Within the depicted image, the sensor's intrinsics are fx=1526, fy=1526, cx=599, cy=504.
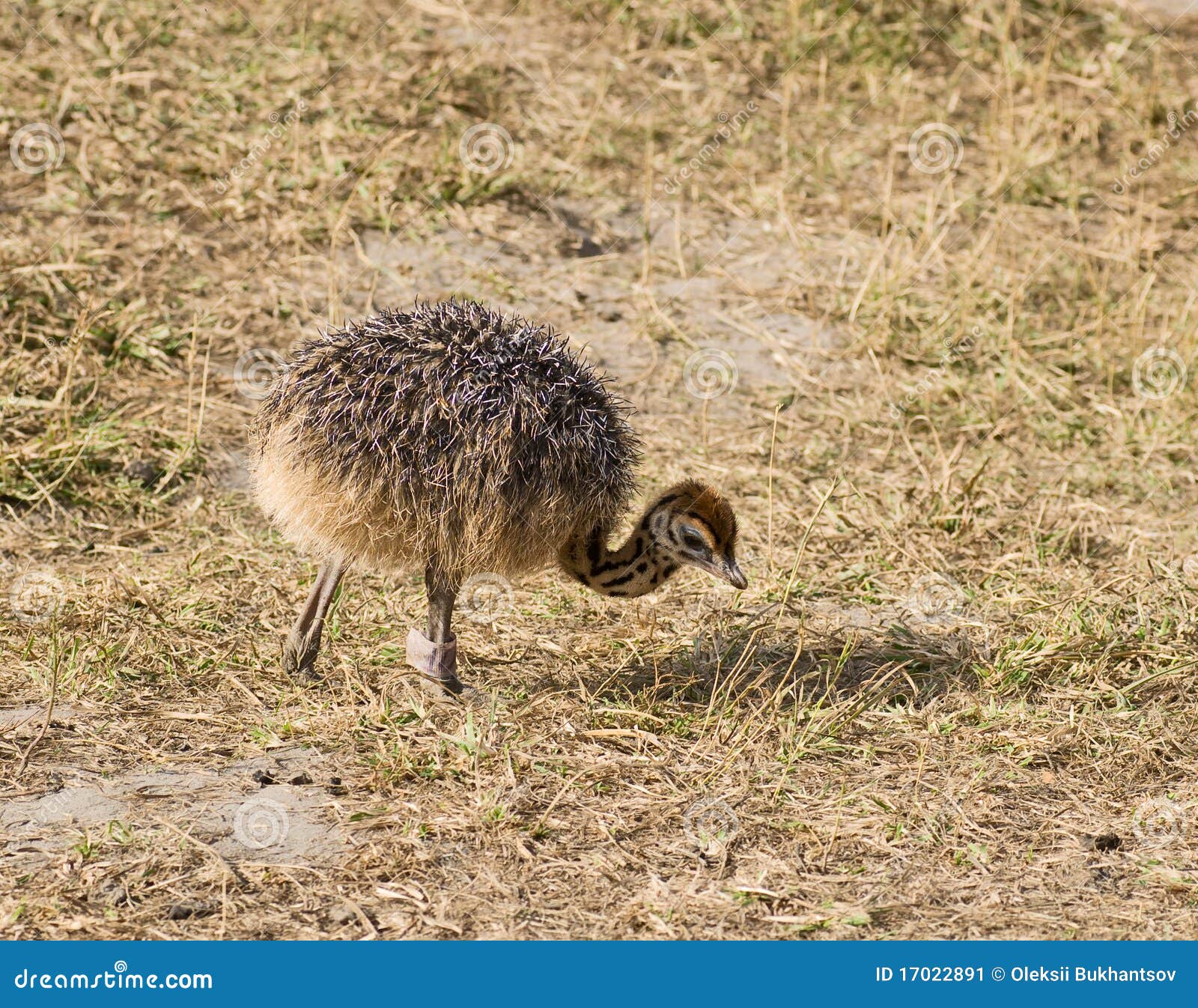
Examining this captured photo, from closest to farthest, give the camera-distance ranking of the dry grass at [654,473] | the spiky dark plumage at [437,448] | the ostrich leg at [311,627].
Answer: the dry grass at [654,473] → the spiky dark plumage at [437,448] → the ostrich leg at [311,627]

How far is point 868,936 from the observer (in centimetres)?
448

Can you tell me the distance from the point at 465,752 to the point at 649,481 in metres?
2.64

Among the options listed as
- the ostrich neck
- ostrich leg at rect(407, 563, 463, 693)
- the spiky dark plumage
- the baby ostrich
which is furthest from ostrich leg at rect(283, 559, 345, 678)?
the ostrich neck

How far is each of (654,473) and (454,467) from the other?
2.69 m

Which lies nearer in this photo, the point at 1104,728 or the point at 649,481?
the point at 1104,728

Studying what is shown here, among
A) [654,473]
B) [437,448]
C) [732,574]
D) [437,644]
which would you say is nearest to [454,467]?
[437,448]

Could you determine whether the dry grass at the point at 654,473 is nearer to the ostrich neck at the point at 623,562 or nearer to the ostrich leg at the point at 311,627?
the ostrich leg at the point at 311,627

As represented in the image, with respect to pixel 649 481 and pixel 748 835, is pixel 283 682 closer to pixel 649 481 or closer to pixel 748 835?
pixel 748 835

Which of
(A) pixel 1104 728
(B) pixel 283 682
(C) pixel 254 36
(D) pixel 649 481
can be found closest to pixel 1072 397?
(D) pixel 649 481

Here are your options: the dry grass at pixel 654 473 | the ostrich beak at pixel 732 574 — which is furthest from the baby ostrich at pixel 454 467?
the dry grass at pixel 654 473

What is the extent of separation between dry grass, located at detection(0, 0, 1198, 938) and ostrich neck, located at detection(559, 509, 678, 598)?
0.43 m

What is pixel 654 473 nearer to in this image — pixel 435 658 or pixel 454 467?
pixel 435 658

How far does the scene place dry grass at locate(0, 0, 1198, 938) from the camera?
15.8ft

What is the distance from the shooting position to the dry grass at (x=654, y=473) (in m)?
4.83
